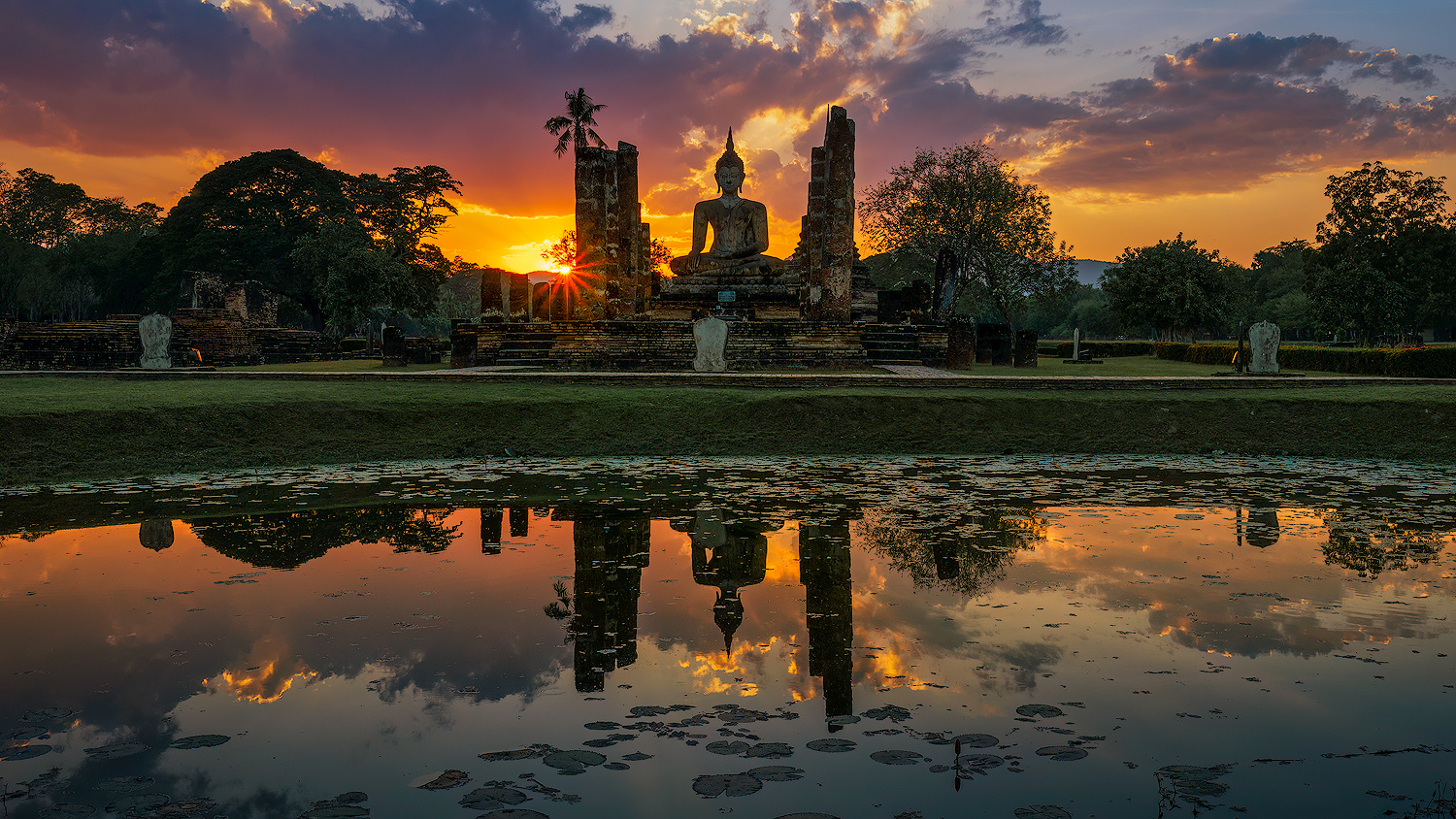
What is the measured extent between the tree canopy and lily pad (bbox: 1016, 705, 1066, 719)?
48.1 metres

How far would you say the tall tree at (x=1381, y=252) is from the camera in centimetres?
4966

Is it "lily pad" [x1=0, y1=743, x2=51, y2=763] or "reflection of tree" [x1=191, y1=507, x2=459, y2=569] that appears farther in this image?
A: "reflection of tree" [x1=191, y1=507, x2=459, y2=569]

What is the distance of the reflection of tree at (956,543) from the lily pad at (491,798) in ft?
11.5

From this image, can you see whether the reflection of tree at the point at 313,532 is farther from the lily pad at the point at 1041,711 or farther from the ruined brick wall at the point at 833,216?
the ruined brick wall at the point at 833,216

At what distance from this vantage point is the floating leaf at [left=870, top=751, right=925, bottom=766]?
3684 millimetres

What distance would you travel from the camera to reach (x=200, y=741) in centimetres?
388

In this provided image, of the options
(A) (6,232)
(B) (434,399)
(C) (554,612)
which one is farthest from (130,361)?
(A) (6,232)

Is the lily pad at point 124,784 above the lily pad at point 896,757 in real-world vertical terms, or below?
below

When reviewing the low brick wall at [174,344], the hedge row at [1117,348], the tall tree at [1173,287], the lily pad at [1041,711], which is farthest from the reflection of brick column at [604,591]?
the tall tree at [1173,287]

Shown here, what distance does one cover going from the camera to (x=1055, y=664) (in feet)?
15.6

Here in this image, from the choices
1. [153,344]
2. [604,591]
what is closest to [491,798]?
[604,591]

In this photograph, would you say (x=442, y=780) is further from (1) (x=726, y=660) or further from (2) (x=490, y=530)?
(2) (x=490, y=530)

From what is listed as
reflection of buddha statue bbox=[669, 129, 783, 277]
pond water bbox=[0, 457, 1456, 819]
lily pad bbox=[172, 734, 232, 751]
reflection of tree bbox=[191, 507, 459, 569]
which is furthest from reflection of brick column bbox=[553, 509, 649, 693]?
reflection of buddha statue bbox=[669, 129, 783, 277]

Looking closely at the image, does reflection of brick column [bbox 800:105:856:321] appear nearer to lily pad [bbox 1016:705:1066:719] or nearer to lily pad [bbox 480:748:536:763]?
lily pad [bbox 1016:705:1066:719]
